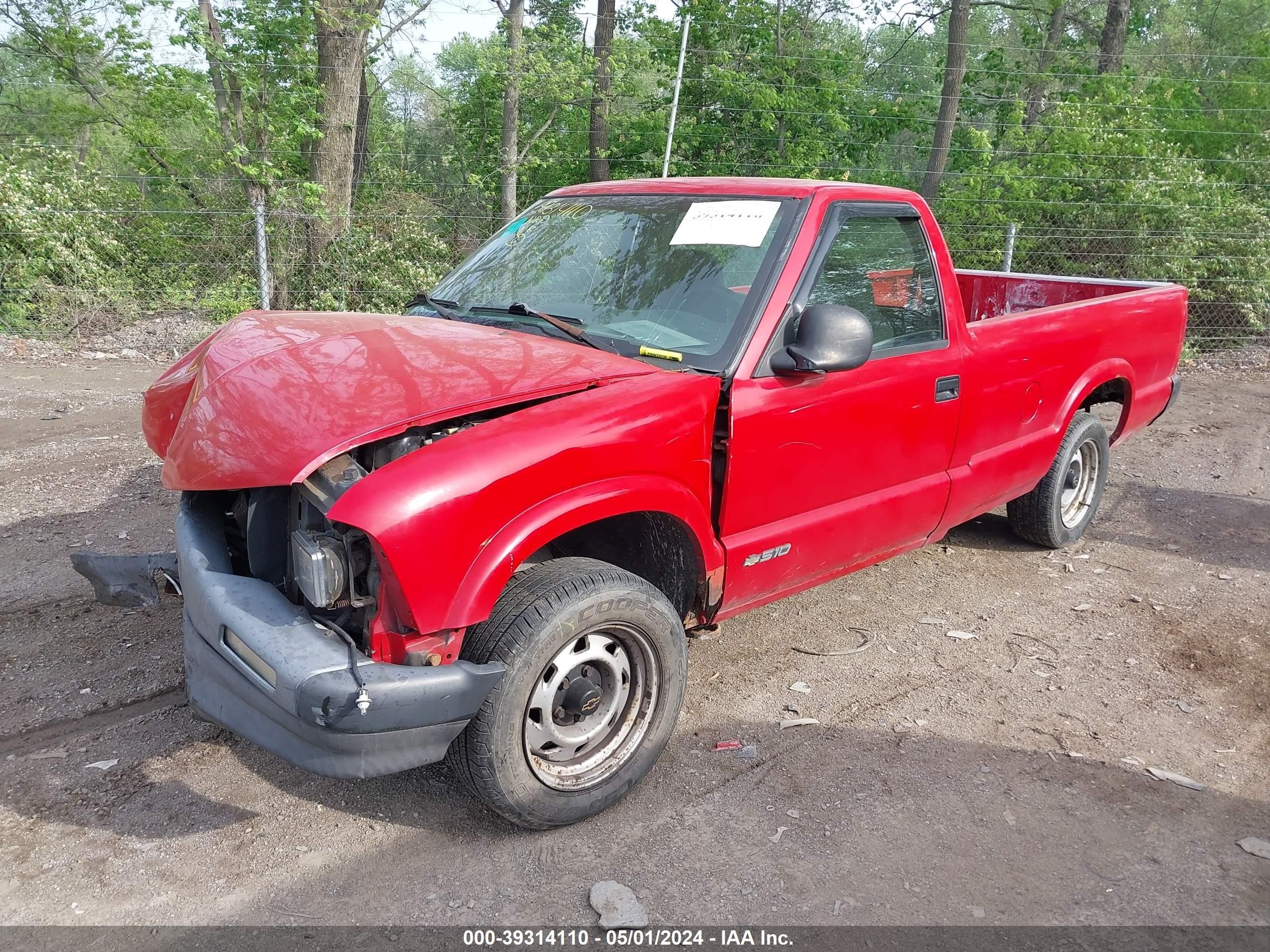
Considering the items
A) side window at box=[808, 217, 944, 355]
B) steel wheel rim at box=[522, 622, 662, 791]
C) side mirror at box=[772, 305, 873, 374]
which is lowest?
steel wheel rim at box=[522, 622, 662, 791]

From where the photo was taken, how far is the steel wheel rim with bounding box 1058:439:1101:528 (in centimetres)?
563

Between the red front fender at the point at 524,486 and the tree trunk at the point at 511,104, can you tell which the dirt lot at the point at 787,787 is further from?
the tree trunk at the point at 511,104

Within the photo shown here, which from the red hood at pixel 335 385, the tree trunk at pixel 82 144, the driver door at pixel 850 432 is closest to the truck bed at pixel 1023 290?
the driver door at pixel 850 432

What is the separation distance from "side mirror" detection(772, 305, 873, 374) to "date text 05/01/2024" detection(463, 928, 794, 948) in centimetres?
180

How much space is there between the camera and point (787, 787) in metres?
3.30

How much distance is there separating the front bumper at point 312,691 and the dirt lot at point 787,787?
1.58 feet

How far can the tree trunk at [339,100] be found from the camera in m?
11.9

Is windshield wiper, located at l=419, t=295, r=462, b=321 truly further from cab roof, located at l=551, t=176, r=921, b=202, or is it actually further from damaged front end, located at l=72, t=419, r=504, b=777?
damaged front end, located at l=72, t=419, r=504, b=777

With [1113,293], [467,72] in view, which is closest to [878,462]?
[1113,293]

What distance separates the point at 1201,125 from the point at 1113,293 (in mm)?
14645

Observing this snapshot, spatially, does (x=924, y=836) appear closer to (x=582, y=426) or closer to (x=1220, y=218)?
(x=582, y=426)

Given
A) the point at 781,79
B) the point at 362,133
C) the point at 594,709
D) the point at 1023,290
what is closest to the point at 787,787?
the point at 594,709

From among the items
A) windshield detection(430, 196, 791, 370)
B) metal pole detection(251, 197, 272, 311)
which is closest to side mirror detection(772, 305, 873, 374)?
windshield detection(430, 196, 791, 370)

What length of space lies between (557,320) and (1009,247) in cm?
994
